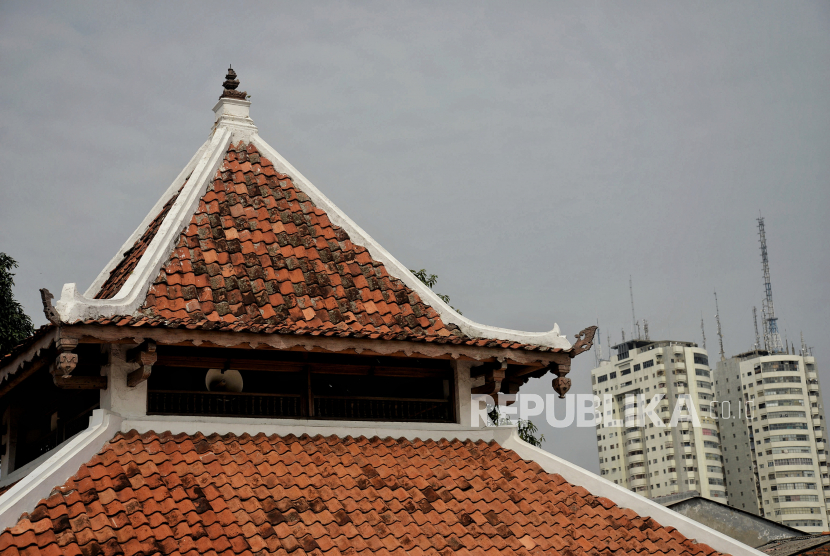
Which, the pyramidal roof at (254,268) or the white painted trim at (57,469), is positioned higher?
the pyramidal roof at (254,268)

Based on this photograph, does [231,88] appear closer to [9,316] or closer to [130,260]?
[130,260]

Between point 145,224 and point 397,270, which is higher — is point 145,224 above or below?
above

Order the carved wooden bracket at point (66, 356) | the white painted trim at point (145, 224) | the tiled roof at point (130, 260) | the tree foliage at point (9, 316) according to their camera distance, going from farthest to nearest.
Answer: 1. the tree foliage at point (9, 316)
2. the white painted trim at point (145, 224)
3. the tiled roof at point (130, 260)
4. the carved wooden bracket at point (66, 356)

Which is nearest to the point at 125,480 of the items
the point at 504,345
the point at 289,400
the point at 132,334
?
the point at 132,334

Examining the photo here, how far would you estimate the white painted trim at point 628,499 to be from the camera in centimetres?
984

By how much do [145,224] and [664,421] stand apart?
94.2 m

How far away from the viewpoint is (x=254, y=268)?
408 inches

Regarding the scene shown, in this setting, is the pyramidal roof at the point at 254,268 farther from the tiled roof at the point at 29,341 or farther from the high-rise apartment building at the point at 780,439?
the high-rise apartment building at the point at 780,439

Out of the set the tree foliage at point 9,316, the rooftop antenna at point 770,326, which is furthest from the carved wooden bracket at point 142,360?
the rooftop antenna at point 770,326

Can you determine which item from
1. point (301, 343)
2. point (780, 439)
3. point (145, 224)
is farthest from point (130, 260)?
point (780, 439)

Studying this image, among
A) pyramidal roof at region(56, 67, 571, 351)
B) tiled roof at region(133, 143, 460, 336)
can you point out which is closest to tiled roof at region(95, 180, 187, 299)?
pyramidal roof at region(56, 67, 571, 351)

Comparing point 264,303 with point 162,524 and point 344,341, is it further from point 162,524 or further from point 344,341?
point 162,524

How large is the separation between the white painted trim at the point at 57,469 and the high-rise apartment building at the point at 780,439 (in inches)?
3677

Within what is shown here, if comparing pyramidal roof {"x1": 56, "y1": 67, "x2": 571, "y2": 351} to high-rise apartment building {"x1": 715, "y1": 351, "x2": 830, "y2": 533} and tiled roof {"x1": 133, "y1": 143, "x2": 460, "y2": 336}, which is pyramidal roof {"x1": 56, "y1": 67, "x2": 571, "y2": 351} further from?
high-rise apartment building {"x1": 715, "y1": 351, "x2": 830, "y2": 533}
